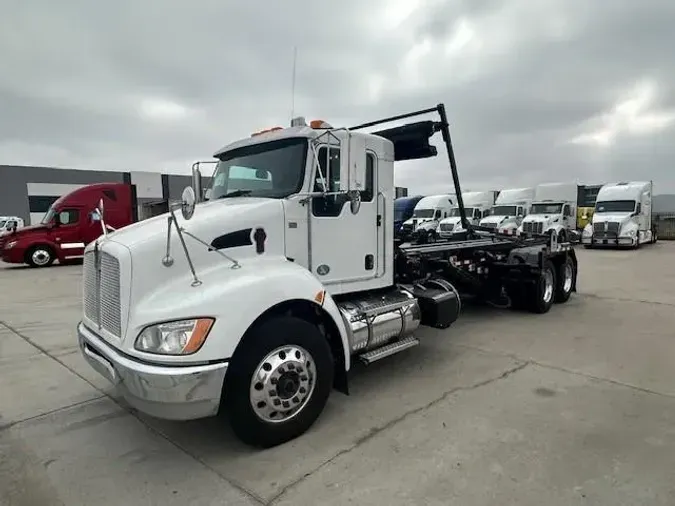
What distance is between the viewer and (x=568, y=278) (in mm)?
8875

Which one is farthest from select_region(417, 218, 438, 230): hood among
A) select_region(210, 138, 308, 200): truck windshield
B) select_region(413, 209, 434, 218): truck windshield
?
select_region(210, 138, 308, 200): truck windshield

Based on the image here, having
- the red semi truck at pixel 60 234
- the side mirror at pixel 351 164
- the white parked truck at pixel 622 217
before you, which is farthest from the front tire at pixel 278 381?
the white parked truck at pixel 622 217

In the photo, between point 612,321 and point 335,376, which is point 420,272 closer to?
point 335,376

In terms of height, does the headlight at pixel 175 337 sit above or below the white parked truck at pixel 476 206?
below

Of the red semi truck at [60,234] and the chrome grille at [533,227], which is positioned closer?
the red semi truck at [60,234]

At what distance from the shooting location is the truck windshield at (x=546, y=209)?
24.0 meters

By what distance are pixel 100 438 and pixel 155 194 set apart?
41.4 metres

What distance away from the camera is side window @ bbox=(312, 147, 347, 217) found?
394 cm

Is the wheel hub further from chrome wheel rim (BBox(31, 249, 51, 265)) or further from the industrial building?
the industrial building

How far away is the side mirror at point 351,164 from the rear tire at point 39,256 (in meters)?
16.2

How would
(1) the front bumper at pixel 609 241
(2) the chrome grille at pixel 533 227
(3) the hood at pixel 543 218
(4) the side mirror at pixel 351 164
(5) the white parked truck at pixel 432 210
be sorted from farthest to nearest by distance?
(5) the white parked truck at pixel 432 210
(3) the hood at pixel 543 218
(2) the chrome grille at pixel 533 227
(1) the front bumper at pixel 609 241
(4) the side mirror at pixel 351 164

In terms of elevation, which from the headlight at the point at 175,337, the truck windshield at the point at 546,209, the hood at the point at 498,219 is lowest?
the headlight at the point at 175,337

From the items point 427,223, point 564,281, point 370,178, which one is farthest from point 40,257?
point 427,223

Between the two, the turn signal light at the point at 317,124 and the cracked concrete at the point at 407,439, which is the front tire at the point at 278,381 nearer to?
the cracked concrete at the point at 407,439
